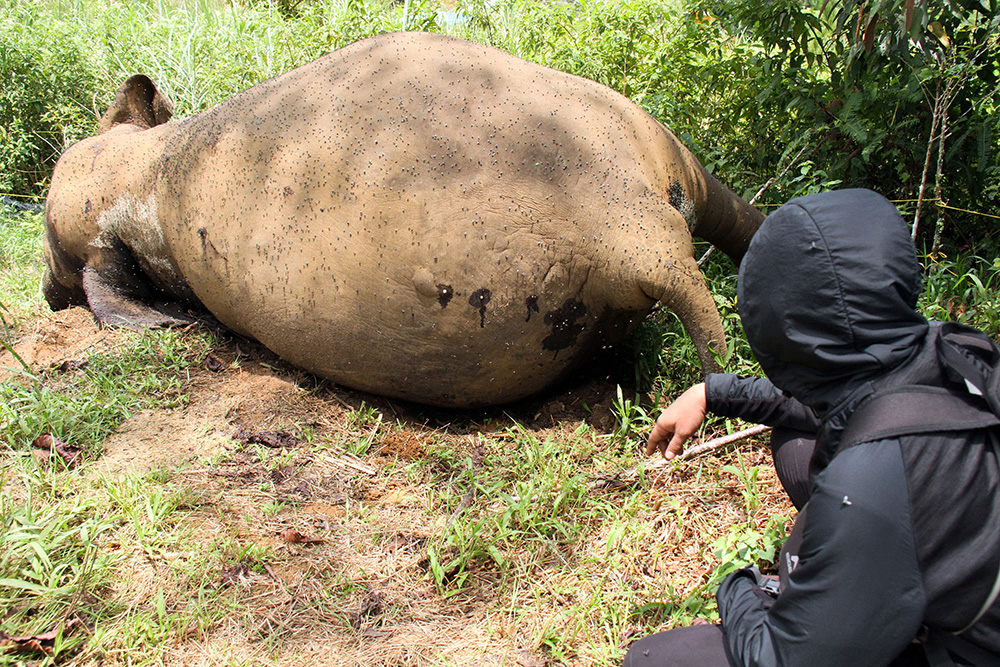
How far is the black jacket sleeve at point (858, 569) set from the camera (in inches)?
43.5

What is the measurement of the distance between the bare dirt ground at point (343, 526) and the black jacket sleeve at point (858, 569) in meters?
0.85

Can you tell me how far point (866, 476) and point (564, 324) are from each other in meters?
1.62

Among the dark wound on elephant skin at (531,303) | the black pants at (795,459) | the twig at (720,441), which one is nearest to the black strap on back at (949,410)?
the black pants at (795,459)

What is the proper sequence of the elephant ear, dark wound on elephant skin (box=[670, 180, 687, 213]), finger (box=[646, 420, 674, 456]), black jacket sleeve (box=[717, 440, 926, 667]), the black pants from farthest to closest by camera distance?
the elephant ear, dark wound on elephant skin (box=[670, 180, 687, 213]), finger (box=[646, 420, 674, 456]), the black pants, black jacket sleeve (box=[717, 440, 926, 667])

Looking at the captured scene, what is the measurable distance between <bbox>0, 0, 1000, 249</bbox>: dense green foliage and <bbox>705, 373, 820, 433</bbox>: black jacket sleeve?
145cm

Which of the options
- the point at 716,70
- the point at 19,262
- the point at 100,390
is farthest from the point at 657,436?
the point at 19,262

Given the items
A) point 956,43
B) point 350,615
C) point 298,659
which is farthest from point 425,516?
point 956,43

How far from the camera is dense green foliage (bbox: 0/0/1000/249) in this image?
10.3 ft

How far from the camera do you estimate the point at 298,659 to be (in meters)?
1.94

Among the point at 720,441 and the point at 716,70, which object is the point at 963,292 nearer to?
the point at 720,441

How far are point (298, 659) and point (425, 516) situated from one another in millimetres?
636

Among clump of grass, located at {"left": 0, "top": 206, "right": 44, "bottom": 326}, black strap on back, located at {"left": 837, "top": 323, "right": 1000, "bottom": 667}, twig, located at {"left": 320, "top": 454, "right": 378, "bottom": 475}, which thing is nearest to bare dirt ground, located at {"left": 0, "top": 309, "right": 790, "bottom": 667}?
twig, located at {"left": 320, "top": 454, "right": 378, "bottom": 475}

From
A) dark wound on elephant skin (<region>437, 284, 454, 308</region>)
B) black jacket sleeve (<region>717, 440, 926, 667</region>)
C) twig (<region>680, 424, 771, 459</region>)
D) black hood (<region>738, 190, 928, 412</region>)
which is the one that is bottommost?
twig (<region>680, 424, 771, 459</region>)

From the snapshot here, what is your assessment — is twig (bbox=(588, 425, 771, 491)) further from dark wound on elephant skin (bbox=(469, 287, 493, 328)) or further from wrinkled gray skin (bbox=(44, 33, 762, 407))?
dark wound on elephant skin (bbox=(469, 287, 493, 328))
